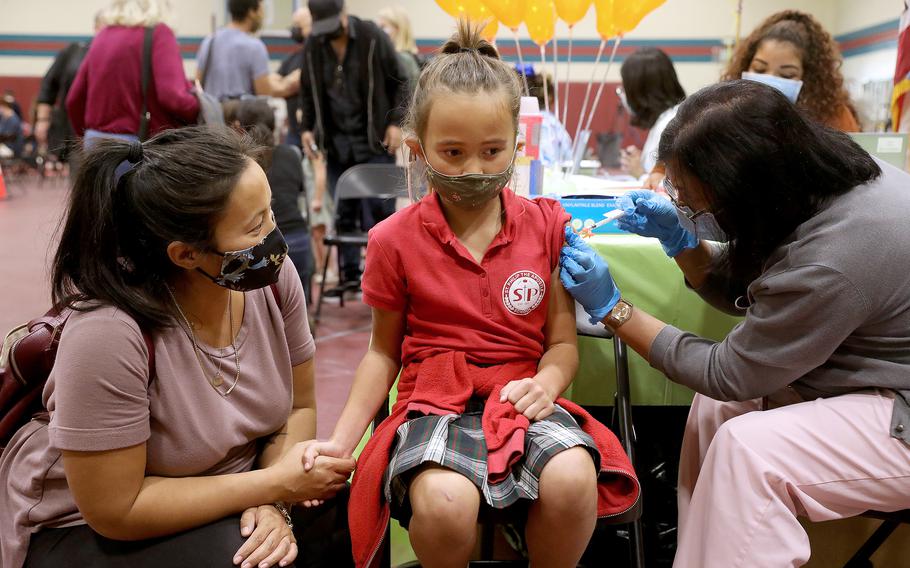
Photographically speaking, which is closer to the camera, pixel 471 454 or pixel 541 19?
pixel 471 454

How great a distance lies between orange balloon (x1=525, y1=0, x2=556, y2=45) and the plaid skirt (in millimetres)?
1758

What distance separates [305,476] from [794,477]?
0.88 m

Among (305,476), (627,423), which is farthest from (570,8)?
(305,476)

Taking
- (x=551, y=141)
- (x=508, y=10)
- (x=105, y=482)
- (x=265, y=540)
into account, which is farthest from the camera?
(x=551, y=141)

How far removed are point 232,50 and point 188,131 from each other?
3474mm

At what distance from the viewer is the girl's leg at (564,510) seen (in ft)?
4.29

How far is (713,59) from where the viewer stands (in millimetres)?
11133

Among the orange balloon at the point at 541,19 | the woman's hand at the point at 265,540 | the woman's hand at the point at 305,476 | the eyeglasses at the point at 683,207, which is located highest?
the orange balloon at the point at 541,19

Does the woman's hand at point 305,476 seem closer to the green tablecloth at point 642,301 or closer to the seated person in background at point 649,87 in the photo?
the green tablecloth at point 642,301

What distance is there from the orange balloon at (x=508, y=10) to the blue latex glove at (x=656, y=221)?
3.73 feet

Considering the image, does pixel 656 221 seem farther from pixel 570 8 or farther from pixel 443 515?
pixel 570 8

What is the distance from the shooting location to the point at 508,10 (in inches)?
103

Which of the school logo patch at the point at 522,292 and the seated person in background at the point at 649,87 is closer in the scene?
the school logo patch at the point at 522,292

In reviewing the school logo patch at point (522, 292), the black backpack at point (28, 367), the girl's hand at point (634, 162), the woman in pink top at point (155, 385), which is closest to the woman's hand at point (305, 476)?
the woman in pink top at point (155, 385)
